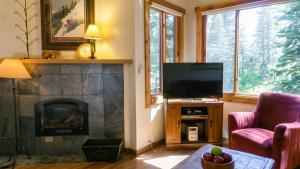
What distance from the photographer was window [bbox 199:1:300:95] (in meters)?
3.35

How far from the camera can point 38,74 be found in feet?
10.6

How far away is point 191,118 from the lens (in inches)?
A: 141

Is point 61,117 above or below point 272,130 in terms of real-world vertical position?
above

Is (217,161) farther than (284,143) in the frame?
No

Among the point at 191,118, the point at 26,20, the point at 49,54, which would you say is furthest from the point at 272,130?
the point at 26,20

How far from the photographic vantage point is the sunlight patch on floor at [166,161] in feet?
9.87

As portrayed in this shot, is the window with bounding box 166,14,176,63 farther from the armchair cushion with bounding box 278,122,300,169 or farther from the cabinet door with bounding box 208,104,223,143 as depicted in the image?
the armchair cushion with bounding box 278,122,300,169

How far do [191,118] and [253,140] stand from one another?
1.06 m

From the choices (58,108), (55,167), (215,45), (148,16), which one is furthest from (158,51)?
(55,167)

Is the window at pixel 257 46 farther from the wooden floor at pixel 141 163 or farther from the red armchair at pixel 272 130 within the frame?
the wooden floor at pixel 141 163

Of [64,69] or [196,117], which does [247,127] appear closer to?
[196,117]

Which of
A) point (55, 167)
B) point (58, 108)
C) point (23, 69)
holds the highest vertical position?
point (23, 69)

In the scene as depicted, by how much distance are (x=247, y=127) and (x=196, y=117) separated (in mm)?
746

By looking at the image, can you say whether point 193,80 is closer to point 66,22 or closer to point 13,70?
point 66,22
